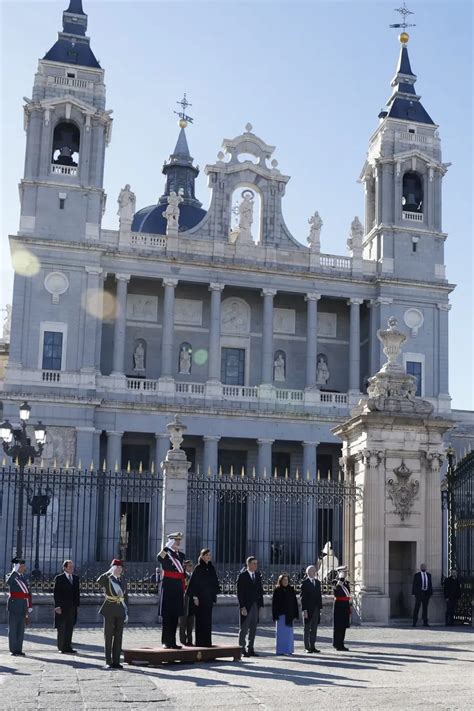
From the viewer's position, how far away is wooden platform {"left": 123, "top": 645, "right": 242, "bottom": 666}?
13156mm

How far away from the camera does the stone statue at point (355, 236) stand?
47.5m

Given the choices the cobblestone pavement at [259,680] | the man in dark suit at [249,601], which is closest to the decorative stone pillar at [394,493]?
the cobblestone pavement at [259,680]

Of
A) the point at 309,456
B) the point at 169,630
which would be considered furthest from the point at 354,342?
the point at 169,630

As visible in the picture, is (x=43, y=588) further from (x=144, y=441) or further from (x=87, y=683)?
(x=144, y=441)

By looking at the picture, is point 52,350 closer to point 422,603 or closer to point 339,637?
point 422,603

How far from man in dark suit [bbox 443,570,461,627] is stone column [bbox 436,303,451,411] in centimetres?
2646

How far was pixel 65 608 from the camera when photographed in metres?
14.9

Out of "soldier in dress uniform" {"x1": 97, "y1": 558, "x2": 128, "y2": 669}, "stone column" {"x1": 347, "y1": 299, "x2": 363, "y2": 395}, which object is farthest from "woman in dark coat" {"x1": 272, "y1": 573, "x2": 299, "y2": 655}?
"stone column" {"x1": 347, "y1": 299, "x2": 363, "y2": 395}

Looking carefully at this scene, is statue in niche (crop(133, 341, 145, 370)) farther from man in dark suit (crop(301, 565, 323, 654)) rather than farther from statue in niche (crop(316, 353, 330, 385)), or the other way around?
man in dark suit (crop(301, 565, 323, 654))

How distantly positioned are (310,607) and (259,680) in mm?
3693

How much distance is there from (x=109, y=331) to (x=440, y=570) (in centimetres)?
2831

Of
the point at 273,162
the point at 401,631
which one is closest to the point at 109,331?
the point at 273,162

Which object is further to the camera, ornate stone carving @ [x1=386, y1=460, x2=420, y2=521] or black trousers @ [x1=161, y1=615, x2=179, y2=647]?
ornate stone carving @ [x1=386, y1=460, x2=420, y2=521]

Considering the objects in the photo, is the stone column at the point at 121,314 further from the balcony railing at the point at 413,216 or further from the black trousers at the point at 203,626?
the black trousers at the point at 203,626
